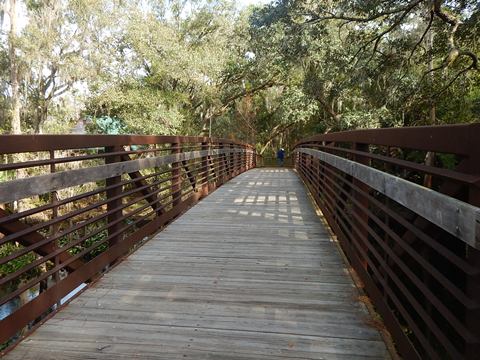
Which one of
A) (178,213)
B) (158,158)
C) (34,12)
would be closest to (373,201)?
(158,158)

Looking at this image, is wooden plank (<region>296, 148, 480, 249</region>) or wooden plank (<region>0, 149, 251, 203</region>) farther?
wooden plank (<region>0, 149, 251, 203</region>)

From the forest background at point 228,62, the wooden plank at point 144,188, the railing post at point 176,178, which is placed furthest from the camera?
the forest background at point 228,62

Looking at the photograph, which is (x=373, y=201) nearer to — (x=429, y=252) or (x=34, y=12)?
(x=429, y=252)

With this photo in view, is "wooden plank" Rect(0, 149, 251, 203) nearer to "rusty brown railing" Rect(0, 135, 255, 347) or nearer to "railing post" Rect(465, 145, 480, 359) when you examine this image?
"rusty brown railing" Rect(0, 135, 255, 347)

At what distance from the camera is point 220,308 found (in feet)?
9.12

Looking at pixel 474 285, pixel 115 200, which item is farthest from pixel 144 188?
pixel 474 285

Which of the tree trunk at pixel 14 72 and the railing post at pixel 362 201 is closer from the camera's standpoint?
the railing post at pixel 362 201

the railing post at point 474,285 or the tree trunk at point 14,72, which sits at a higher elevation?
the tree trunk at point 14,72

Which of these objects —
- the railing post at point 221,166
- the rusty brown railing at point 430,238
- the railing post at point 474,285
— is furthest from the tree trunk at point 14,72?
the railing post at point 474,285

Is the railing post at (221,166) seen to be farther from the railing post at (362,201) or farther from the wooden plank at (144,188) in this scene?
the railing post at (362,201)

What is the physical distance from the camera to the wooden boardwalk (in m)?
2.25

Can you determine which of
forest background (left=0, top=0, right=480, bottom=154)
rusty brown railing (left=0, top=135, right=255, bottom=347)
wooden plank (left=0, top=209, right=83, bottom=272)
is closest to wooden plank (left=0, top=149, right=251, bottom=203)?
rusty brown railing (left=0, top=135, right=255, bottom=347)

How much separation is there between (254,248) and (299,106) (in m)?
17.8

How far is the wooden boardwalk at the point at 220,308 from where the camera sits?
2.25 m
